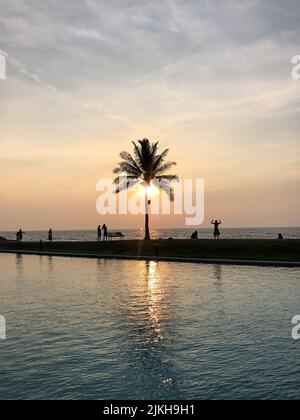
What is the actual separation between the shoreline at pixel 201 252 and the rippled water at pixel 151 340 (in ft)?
27.7

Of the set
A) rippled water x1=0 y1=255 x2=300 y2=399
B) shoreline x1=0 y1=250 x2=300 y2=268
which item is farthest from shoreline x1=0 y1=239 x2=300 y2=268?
rippled water x1=0 y1=255 x2=300 y2=399

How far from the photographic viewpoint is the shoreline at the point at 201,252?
28031mm

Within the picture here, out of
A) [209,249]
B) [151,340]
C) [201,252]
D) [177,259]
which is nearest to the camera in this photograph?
[151,340]

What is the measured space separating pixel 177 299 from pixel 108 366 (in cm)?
756

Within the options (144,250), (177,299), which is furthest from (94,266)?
(177,299)

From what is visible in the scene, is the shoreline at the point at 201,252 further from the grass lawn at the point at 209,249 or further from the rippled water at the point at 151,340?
the rippled water at the point at 151,340

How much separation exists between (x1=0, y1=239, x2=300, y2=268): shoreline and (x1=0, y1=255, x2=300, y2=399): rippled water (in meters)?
8.45

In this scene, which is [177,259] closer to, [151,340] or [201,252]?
[201,252]

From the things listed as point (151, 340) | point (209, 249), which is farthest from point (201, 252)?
point (151, 340)

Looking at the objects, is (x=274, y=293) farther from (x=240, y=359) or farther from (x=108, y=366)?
(x=108, y=366)

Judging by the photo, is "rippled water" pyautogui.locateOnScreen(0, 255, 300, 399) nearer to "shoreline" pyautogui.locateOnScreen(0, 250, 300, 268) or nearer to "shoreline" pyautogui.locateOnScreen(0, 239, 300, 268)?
"shoreline" pyautogui.locateOnScreen(0, 250, 300, 268)

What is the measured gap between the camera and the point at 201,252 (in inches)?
1337

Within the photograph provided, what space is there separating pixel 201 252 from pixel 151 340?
24.0 meters

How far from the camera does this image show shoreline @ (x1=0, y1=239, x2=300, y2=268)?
2803cm
